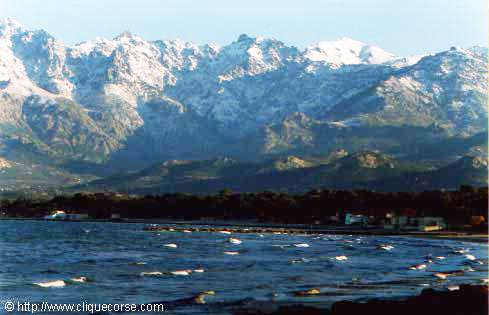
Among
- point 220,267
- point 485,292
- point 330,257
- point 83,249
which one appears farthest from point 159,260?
point 485,292

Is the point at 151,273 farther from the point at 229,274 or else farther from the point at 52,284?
the point at 52,284

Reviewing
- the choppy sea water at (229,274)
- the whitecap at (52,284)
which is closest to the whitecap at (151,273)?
the choppy sea water at (229,274)

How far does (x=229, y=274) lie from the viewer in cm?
8738

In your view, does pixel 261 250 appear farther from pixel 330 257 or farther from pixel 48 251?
pixel 48 251

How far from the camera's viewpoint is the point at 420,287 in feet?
235

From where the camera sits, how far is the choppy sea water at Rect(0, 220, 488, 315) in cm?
6412

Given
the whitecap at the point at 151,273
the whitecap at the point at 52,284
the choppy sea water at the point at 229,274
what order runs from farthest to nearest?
1. the whitecap at the point at 151,273
2. the whitecap at the point at 52,284
3. the choppy sea water at the point at 229,274

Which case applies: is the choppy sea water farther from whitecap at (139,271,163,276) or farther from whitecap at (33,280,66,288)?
whitecap at (33,280,66,288)

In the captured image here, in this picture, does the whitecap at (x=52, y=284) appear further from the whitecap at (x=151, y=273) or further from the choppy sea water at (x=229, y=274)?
the whitecap at (x=151, y=273)

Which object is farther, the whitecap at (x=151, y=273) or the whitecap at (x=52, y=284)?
→ the whitecap at (x=151, y=273)

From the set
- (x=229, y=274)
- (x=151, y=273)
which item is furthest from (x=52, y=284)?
(x=229, y=274)

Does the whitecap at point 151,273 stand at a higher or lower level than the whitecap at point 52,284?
higher

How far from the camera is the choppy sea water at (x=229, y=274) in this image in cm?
6412

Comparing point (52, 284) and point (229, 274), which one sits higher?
point (229, 274)
